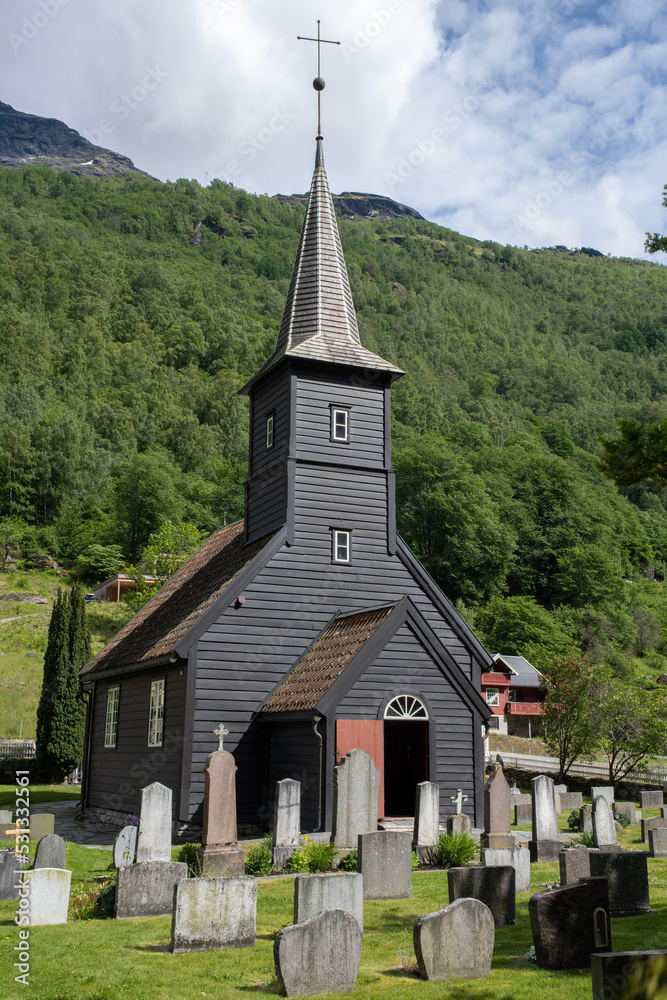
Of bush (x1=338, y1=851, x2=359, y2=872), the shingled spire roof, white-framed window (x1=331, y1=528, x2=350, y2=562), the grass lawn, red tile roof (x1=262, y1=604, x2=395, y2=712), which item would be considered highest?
the shingled spire roof

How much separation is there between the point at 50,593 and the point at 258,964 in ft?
242

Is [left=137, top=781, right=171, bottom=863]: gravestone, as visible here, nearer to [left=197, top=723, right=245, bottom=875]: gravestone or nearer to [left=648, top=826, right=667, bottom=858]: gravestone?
[left=197, top=723, right=245, bottom=875]: gravestone

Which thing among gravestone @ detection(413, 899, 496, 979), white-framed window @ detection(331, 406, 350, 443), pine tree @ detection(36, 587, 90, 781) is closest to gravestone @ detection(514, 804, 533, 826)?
white-framed window @ detection(331, 406, 350, 443)

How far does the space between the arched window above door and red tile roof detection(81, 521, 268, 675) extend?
4.56m

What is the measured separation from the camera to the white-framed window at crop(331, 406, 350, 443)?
21750mm

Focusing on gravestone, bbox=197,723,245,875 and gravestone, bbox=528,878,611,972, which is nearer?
gravestone, bbox=528,878,611,972

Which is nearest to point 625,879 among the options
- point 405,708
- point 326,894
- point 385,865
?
point 385,865

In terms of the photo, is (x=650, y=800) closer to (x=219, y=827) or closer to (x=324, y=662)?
(x=324, y=662)

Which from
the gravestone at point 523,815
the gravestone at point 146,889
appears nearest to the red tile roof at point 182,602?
the gravestone at point 146,889

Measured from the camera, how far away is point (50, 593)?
77562 millimetres

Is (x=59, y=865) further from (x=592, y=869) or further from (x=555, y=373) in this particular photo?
(x=555, y=373)

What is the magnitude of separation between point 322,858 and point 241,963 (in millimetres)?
4122

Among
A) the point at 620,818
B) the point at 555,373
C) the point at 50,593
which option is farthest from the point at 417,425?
the point at 620,818

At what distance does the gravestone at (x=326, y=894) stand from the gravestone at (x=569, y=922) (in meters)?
1.95
